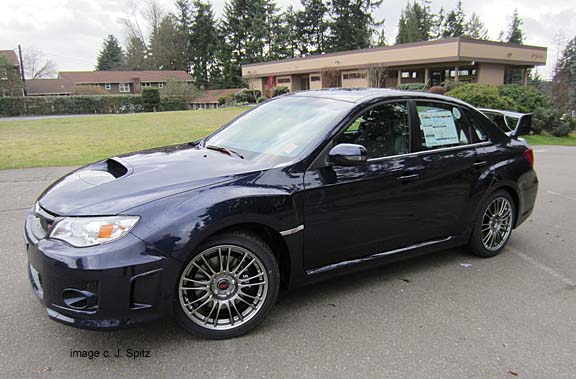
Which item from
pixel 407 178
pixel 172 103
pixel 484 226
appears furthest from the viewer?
pixel 172 103

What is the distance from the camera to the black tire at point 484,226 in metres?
4.46

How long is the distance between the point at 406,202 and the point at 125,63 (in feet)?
285

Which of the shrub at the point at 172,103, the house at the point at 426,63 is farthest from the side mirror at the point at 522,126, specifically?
the shrub at the point at 172,103

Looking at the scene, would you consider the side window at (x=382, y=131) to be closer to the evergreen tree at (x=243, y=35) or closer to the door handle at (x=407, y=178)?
the door handle at (x=407, y=178)

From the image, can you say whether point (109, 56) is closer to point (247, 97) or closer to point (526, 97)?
point (247, 97)

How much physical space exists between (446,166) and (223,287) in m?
2.34

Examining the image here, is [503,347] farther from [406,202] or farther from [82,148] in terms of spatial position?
[82,148]

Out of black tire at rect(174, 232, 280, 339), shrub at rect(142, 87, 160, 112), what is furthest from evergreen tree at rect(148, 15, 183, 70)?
black tire at rect(174, 232, 280, 339)

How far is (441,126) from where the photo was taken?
421 cm

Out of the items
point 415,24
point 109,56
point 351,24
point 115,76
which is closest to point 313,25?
point 351,24

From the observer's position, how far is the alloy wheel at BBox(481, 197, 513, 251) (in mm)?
4582

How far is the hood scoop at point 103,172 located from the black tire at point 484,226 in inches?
132

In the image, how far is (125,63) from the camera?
81562 millimetres

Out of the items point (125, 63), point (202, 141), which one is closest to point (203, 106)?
point (125, 63)
